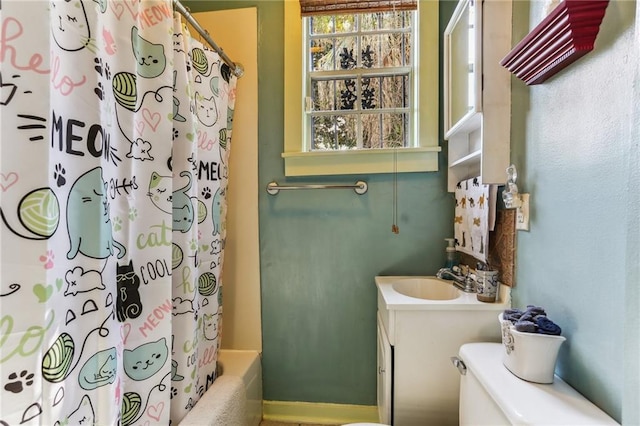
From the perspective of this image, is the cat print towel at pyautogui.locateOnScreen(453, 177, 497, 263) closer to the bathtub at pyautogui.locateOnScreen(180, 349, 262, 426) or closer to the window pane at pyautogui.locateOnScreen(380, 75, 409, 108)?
the window pane at pyautogui.locateOnScreen(380, 75, 409, 108)

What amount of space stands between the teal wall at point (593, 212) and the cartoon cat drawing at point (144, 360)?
3.90 ft

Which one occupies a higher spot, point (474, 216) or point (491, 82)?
point (491, 82)

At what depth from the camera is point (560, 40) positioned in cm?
75

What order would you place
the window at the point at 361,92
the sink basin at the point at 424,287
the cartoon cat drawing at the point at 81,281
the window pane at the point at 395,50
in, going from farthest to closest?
1. the window pane at the point at 395,50
2. the window at the point at 361,92
3. the sink basin at the point at 424,287
4. the cartoon cat drawing at the point at 81,281

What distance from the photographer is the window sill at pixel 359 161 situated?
159cm

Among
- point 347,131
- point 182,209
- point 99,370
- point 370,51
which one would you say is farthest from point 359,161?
point 99,370

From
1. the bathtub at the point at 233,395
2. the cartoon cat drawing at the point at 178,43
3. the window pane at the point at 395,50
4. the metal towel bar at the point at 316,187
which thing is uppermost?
the window pane at the point at 395,50

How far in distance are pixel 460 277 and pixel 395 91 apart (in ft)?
3.51

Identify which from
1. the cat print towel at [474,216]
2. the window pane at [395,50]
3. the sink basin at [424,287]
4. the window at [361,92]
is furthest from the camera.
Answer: the window pane at [395,50]

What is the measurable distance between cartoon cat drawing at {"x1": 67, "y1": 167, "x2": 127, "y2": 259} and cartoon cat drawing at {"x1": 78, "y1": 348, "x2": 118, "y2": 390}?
10.5 inches

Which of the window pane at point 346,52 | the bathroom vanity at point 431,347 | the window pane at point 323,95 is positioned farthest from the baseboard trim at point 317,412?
the window pane at point 346,52

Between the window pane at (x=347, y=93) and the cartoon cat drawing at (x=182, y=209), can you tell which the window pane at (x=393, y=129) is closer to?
the window pane at (x=347, y=93)

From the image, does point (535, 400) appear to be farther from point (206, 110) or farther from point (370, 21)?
point (370, 21)

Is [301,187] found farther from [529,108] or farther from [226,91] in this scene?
[529,108]
